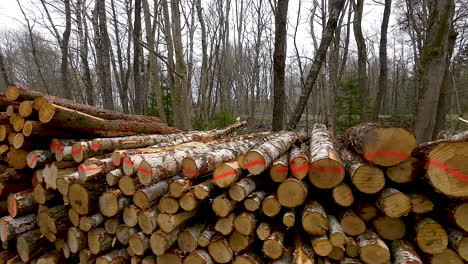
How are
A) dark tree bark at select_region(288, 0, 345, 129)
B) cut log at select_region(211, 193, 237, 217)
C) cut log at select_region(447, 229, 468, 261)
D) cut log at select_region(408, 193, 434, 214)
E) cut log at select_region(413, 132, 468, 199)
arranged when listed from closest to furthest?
cut log at select_region(413, 132, 468, 199)
cut log at select_region(447, 229, 468, 261)
cut log at select_region(408, 193, 434, 214)
cut log at select_region(211, 193, 237, 217)
dark tree bark at select_region(288, 0, 345, 129)

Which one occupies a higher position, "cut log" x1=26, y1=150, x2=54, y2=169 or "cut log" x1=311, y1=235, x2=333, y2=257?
"cut log" x1=26, y1=150, x2=54, y2=169

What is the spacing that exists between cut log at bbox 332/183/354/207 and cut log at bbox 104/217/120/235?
7.08ft

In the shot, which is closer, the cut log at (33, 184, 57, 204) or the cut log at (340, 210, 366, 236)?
the cut log at (340, 210, 366, 236)

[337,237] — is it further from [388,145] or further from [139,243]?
[139,243]

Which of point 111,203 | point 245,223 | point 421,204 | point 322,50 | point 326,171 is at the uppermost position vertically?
point 322,50

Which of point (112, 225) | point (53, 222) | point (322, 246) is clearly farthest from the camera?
point (53, 222)

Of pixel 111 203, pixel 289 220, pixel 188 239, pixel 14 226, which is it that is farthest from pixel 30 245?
pixel 289 220

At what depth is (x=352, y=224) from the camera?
7.14 feet

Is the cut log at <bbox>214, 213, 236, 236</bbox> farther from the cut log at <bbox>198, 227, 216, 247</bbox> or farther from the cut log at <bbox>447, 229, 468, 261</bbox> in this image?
the cut log at <bbox>447, 229, 468, 261</bbox>

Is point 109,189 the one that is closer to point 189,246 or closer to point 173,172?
point 173,172

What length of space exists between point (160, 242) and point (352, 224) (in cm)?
173

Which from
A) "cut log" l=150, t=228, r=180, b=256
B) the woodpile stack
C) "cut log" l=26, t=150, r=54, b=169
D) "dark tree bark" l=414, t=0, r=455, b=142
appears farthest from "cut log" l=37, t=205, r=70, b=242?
"dark tree bark" l=414, t=0, r=455, b=142

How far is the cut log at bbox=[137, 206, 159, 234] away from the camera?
2.38 meters

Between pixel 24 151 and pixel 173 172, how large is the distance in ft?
6.26
